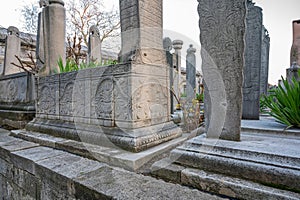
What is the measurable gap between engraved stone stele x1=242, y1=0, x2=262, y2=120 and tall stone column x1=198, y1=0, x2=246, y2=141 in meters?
1.93

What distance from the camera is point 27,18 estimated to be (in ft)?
37.4

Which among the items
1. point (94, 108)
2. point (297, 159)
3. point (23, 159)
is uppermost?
point (94, 108)

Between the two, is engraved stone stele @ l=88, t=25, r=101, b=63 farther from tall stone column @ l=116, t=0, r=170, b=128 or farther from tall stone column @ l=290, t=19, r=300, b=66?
tall stone column @ l=290, t=19, r=300, b=66

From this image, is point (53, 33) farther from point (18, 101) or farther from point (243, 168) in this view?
point (243, 168)

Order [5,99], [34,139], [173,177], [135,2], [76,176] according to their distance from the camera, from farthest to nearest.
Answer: [5,99] → [34,139] → [135,2] → [76,176] → [173,177]

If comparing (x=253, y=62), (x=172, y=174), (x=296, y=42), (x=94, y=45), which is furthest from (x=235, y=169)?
(x=296, y=42)

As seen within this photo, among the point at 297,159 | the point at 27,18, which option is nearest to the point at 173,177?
the point at 297,159

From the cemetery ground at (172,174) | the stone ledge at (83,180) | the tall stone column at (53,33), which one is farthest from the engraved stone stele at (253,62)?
the tall stone column at (53,33)

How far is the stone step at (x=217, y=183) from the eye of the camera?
1001 millimetres

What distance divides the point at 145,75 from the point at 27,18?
13524 millimetres

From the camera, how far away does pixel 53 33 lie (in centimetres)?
325

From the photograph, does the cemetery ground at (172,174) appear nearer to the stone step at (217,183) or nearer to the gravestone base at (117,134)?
the stone step at (217,183)

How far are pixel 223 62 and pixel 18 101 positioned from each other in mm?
4412

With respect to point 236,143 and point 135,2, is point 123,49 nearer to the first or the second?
point 135,2
